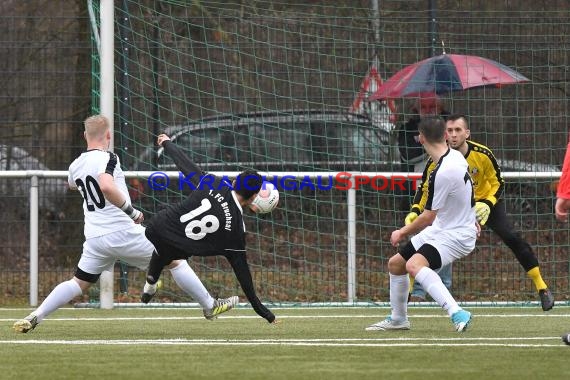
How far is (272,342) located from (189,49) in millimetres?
5528

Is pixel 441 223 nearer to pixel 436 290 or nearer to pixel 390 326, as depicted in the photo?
pixel 436 290

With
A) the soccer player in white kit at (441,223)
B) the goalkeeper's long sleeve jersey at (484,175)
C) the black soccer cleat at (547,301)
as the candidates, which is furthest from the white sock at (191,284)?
the black soccer cleat at (547,301)

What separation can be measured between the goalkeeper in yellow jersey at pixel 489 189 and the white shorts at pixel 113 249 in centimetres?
289

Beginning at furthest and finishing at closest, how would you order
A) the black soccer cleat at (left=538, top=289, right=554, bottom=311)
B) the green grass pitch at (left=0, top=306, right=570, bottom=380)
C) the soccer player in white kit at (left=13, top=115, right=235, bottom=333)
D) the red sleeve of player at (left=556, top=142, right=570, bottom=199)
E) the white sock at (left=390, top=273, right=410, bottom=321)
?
the black soccer cleat at (left=538, top=289, right=554, bottom=311) < the white sock at (left=390, top=273, right=410, bottom=321) < the soccer player in white kit at (left=13, top=115, right=235, bottom=333) < the red sleeve of player at (left=556, top=142, right=570, bottom=199) < the green grass pitch at (left=0, top=306, right=570, bottom=380)

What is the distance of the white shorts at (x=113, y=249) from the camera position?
9.46 m

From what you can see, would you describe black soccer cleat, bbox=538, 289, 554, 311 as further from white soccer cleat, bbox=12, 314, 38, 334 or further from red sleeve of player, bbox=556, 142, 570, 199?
white soccer cleat, bbox=12, 314, 38, 334

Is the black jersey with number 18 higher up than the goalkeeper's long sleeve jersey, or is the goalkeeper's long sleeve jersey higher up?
the goalkeeper's long sleeve jersey

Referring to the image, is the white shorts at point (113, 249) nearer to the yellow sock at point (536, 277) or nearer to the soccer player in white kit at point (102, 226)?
the soccer player in white kit at point (102, 226)

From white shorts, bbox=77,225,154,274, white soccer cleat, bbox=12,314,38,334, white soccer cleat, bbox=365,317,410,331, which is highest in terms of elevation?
white shorts, bbox=77,225,154,274

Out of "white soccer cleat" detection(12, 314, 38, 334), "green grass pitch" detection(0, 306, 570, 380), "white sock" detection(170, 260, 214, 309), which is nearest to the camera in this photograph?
"green grass pitch" detection(0, 306, 570, 380)

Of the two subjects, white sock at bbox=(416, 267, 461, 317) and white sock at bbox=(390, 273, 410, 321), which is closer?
white sock at bbox=(416, 267, 461, 317)

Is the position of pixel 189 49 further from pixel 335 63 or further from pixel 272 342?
pixel 272 342

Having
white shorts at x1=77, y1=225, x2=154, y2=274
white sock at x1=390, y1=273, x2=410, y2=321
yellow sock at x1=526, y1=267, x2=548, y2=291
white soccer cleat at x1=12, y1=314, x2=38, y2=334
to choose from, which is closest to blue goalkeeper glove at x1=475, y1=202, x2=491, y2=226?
yellow sock at x1=526, y1=267, x2=548, y2=291

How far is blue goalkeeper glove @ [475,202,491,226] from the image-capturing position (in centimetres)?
1059
